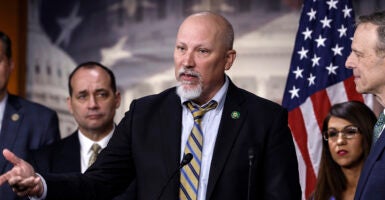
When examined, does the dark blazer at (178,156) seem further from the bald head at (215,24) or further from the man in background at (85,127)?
the man in background at (85,127)

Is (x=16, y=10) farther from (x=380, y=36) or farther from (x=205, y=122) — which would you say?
(x=380, y=36)

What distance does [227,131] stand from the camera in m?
3.22

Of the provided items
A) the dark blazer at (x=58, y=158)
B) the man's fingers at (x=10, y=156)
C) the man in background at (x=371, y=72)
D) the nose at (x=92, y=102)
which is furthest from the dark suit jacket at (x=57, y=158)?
the man in background at (x=371, y=72)

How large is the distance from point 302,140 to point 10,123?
1847mm

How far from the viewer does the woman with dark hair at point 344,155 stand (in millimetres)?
4273

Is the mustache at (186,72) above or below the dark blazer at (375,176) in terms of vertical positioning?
above

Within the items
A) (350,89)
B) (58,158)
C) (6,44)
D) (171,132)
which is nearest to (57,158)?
(58,158)

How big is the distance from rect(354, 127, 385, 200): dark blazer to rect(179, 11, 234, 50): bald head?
2.73ft

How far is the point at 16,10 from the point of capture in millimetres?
6297

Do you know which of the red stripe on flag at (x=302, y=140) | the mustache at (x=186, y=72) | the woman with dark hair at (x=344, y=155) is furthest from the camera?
the red stripe on flag at (x=302, y=140)

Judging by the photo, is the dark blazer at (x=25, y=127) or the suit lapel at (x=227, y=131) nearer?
the suit lapel at (x=227, y=131)

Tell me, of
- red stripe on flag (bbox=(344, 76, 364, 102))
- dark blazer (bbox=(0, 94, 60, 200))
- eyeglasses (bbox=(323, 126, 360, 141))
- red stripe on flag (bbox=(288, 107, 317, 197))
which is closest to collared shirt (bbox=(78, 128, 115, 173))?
dark blazer (bbox=(0, 94, 60, 200))

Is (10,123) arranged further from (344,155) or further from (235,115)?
(344,155)

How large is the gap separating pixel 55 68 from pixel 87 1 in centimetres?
62
